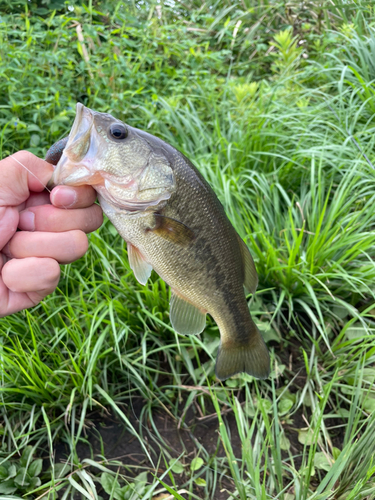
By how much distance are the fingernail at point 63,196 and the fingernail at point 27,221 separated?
13 centimetres

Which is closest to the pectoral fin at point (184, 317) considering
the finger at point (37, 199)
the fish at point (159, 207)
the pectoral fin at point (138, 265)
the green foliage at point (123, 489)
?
the fish at point (159, 207)

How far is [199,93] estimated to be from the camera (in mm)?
3541

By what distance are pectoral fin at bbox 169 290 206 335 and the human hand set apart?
1.20 ft

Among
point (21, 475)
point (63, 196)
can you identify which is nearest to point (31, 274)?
point (63, 196)

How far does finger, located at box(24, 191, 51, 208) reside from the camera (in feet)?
4.89

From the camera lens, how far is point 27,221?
141cm

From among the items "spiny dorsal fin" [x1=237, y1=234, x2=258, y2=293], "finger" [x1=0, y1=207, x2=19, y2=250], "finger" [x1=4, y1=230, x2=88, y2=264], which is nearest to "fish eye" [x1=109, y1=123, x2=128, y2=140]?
"finger" [x1=4, y1=230, x2=88, y2=264]

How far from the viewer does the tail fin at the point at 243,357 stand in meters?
1.60

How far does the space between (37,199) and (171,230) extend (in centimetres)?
56

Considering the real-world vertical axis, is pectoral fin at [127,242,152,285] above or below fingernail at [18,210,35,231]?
below

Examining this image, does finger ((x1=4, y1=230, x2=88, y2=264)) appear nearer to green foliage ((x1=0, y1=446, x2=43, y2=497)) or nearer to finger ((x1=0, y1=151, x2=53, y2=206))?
finger ((x1=0, y1=151, x2=53, y2=206))

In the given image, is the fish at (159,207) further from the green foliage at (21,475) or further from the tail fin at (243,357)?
the green foliage at (21,475)

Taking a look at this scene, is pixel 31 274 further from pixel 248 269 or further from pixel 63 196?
pixel 248 269

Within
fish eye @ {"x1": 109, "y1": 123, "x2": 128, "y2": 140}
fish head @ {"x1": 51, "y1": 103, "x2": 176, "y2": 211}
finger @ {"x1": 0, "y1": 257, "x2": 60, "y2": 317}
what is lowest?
finger @ {"x1": 0, "y1": 257, "x2": 60, "y2": 317}
